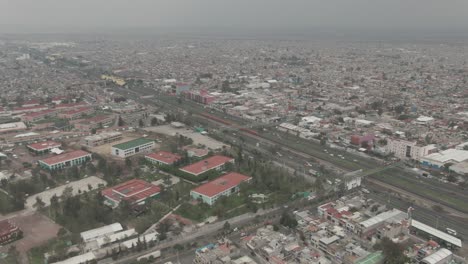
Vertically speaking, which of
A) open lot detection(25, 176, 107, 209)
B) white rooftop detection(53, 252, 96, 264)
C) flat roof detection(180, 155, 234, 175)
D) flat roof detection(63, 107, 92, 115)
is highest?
flat roof detection(63, 107, 92, 115)

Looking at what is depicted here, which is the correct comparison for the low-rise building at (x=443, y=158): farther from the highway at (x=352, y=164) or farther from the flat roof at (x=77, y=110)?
the flat roof at (x=77, y=110)

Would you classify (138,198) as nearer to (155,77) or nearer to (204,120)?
(204,120)

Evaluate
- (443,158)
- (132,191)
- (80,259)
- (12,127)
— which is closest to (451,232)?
(443,158)

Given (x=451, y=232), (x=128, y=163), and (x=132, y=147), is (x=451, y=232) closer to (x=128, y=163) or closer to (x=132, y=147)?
(x=128, y=163)

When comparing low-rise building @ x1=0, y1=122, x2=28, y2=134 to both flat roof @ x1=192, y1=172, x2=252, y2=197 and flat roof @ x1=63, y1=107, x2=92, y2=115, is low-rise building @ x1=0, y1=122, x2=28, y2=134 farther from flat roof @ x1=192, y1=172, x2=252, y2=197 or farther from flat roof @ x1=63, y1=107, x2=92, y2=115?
flat roof @ x1=192, y1=172, x2=252, y2=197

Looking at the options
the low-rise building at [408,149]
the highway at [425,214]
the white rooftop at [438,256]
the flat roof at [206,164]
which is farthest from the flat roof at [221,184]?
the low-rise building at [408,149]

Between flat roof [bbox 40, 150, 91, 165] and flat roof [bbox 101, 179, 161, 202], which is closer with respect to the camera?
flat roof [bbox 101, 179, 161, 202]

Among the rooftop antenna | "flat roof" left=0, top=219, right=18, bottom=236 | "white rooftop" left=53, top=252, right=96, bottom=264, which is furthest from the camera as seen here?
the rooftop antenna

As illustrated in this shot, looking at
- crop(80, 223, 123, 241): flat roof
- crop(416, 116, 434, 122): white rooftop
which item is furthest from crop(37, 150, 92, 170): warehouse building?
crop(416, 116, 434, 122): white rooftop

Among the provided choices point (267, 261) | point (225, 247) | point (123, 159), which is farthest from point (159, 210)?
point (123, 159)
